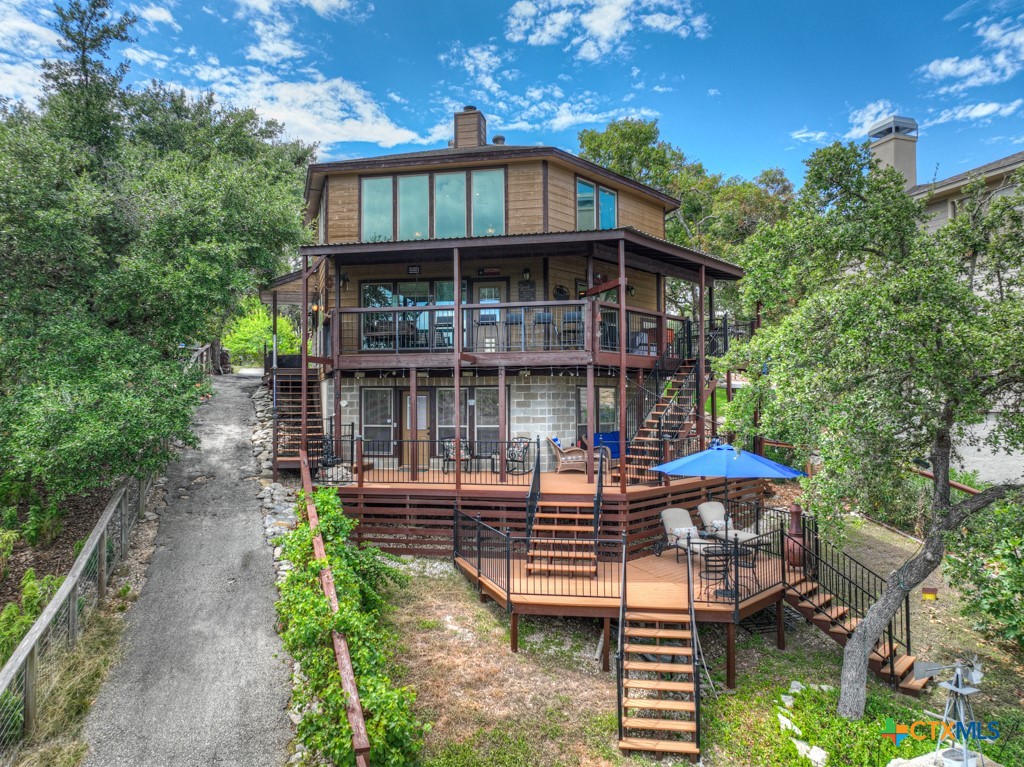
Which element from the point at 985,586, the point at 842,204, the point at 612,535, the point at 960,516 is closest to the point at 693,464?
the point at 612,535

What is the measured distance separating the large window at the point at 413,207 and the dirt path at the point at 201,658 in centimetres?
831

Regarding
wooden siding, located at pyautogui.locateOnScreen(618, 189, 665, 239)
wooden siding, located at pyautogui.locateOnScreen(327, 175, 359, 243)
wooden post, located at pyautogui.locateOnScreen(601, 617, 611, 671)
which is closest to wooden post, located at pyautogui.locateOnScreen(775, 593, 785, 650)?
wooden post, located at pyautogui.locateOnScreen(601, 617, 611, 671)

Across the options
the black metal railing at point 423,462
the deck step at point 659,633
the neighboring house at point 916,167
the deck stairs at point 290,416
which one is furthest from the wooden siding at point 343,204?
the neighboring house at point 916,167

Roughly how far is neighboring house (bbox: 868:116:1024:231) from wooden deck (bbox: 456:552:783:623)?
33.3 feet

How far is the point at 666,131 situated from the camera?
88.9 ft

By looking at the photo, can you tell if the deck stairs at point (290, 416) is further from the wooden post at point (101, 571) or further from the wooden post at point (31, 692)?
the wooden post at point (31, 692)

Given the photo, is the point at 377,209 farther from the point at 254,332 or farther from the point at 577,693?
the point at 254,332

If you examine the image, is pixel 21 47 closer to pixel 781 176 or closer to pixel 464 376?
Answer: pixel 464 376

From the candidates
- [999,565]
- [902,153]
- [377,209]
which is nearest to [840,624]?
[999,565]

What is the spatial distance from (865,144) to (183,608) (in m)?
12.9

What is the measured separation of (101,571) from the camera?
318 inches

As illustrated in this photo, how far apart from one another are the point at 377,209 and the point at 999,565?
15040mm

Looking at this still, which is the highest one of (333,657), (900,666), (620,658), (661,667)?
(333,657)

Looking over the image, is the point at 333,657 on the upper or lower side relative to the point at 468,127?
lower
